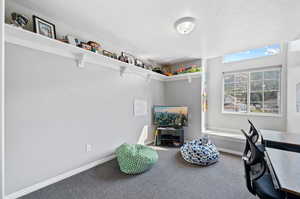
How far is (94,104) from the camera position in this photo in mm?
2561

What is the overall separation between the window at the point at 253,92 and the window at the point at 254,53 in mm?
383

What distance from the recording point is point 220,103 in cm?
381

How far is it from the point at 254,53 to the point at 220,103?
1.50 m

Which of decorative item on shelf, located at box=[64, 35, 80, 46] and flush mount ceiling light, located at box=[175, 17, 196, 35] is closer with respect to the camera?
flush mount ceiling light, located at box=[175, 17, 196, 35]

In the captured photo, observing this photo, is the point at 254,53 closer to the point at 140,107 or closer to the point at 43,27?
the point at 140,107

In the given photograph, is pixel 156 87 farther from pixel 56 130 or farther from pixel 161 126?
pixel 56 130

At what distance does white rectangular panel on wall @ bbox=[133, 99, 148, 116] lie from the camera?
11.3 ft

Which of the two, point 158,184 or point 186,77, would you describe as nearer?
point 158,184

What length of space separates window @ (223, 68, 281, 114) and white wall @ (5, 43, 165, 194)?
301 centimetres

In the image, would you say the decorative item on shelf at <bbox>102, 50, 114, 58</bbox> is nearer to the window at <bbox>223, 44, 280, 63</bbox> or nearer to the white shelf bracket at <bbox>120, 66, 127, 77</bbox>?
the white shelf bracket at <bbox>120, 66, 127, 77</bbox>

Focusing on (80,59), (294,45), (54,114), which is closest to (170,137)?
(54,114)

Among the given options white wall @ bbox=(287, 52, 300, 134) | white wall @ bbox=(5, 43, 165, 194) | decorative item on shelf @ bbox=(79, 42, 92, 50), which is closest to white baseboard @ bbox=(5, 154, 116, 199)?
white wall @ bbox=(5, 43, 165, 194)

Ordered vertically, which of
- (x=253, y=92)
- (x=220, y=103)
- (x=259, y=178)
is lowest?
(x=259, y=178)

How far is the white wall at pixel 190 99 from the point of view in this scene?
388 centimetres
